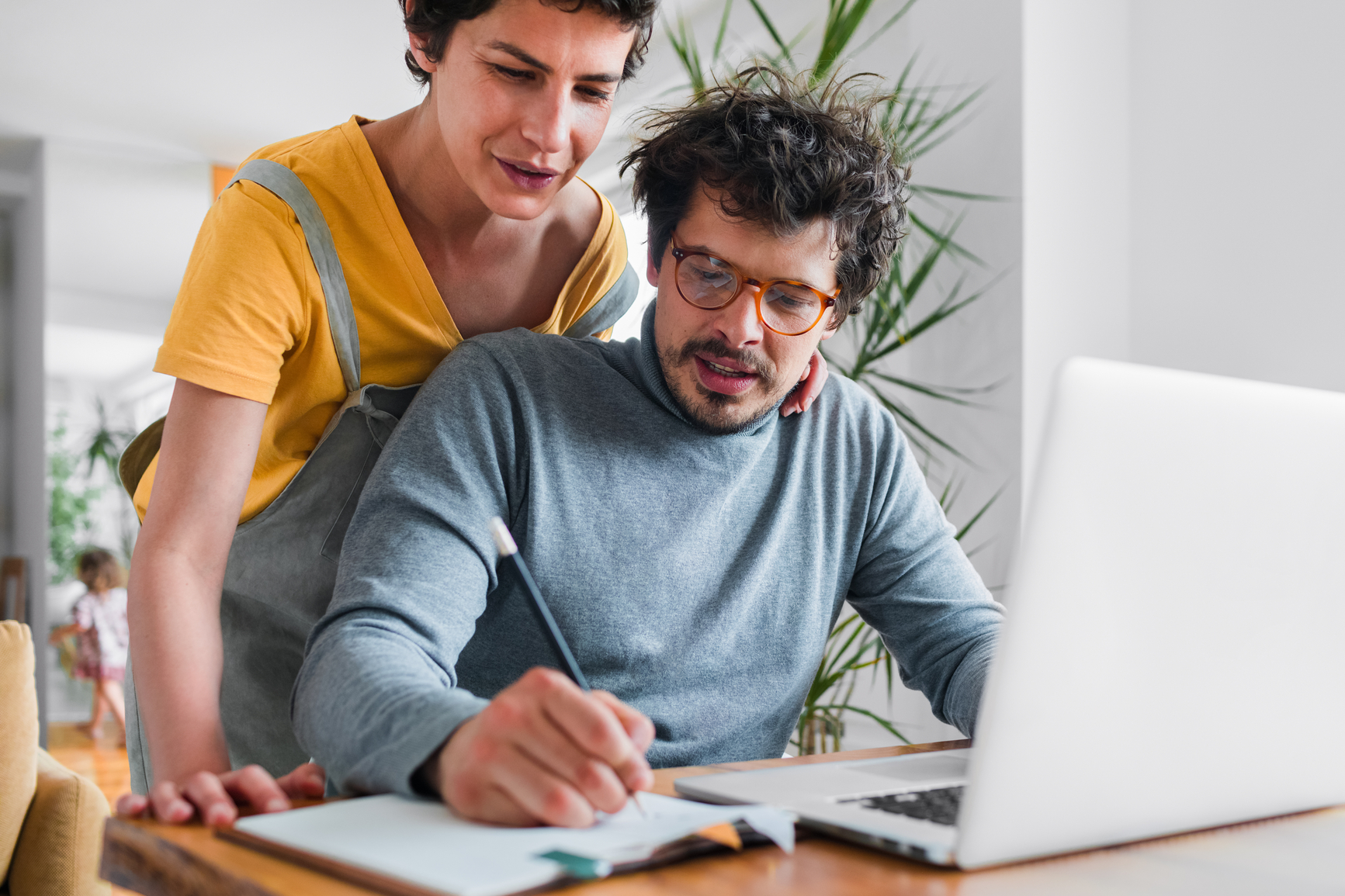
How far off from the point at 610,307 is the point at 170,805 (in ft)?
2.84

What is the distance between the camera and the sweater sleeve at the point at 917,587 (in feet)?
3.80

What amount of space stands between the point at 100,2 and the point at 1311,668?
4395 millimetres

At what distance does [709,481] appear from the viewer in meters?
1.15

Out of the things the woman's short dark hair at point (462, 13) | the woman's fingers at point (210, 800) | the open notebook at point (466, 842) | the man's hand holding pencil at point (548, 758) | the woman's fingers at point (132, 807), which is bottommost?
Answer: the woman's fingers at point (132, 807)

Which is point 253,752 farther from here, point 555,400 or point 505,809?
point 505,809

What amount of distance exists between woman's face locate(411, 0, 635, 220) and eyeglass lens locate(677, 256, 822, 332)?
0.57 ft

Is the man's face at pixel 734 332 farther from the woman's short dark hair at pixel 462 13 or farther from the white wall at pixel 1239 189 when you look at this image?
the white wall at pixel 1239 189

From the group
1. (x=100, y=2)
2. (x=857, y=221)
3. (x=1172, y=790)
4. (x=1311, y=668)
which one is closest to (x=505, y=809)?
(x=1172, y=790)

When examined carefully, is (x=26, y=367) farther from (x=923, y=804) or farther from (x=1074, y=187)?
(x=923, y=804)

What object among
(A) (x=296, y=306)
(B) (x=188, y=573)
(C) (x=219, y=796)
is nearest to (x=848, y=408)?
(A) (x=296, y=306)

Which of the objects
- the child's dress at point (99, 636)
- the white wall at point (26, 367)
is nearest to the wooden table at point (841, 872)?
the child's dress at point (99, 636)

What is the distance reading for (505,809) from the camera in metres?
0.58

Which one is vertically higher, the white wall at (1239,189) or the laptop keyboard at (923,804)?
the white wall at (1239,189)

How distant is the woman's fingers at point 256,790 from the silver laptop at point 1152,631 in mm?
264
